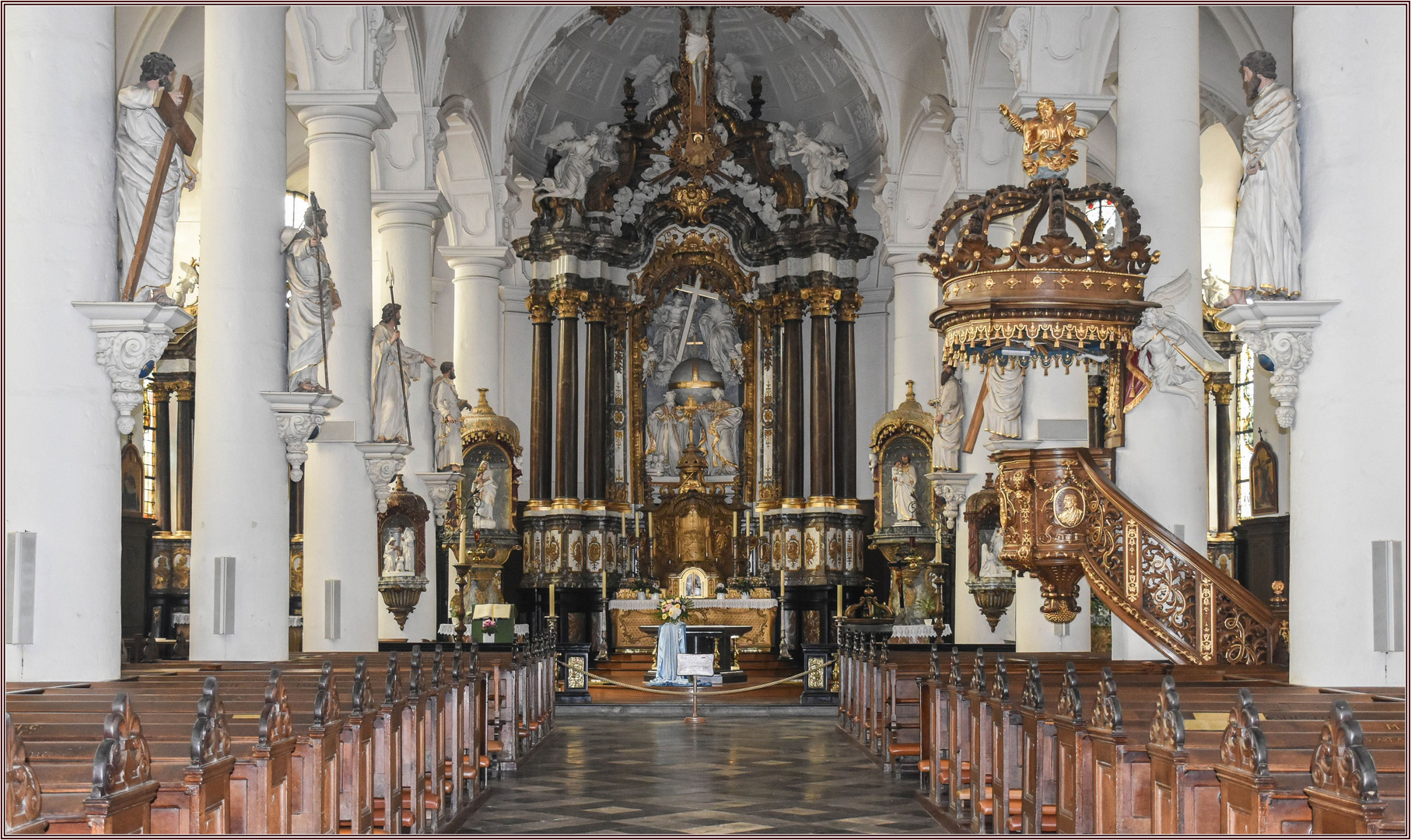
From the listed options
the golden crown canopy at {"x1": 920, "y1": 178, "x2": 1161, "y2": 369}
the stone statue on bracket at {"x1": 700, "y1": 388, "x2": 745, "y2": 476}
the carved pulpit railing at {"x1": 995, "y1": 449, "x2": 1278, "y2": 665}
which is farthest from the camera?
the stone statue on bracket at {"x1": 700, "y1": 388, "x2": 745, "y2": 476}

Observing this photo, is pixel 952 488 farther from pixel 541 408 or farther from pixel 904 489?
pixel 541 408

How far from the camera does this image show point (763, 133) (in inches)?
949

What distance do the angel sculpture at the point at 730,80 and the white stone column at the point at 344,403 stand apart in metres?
10.8

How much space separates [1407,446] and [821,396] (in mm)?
17337

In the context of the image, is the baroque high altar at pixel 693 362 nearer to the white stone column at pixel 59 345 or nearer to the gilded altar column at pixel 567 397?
the gilded altar column at pixel 567 397

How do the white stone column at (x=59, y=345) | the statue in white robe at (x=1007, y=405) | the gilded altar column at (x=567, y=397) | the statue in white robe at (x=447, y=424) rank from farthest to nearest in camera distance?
1. the gilded altar column at (x=567, y=397)
2. the statue in white robe at (x=447, y=424)
3. the statue in white robe at (x=1007, y=405)
4. the white stone column at (x=59, y=345)

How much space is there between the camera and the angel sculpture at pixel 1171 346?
11250 millimetres

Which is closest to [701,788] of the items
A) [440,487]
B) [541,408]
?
[440,487]

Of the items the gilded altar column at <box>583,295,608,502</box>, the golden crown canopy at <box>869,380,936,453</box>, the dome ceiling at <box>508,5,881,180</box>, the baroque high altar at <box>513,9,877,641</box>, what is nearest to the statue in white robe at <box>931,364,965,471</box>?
the golden crown canopy at <box>869,380,936,453</box>

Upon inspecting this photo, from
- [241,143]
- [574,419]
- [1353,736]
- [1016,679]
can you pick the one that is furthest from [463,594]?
[1353,736]

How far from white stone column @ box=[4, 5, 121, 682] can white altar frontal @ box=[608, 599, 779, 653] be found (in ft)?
49.9

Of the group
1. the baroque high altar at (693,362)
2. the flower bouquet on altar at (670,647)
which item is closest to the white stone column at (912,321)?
the baroque high altar at (693,362)

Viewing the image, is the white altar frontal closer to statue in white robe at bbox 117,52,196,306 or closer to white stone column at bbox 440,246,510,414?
white stone column at bbox 440,246,510,414

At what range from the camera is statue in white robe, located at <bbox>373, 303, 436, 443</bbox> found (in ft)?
46.9
